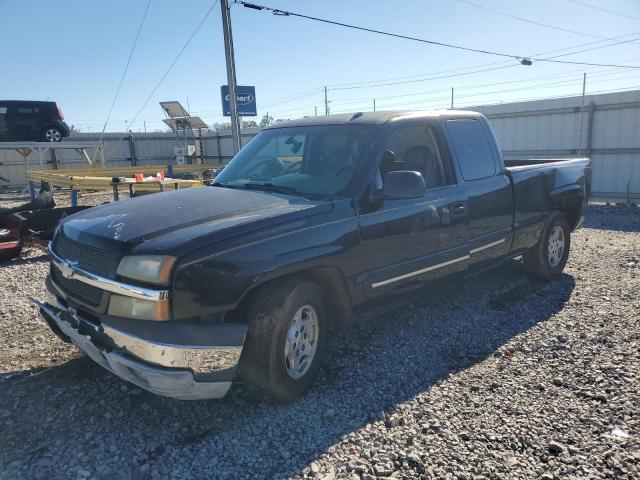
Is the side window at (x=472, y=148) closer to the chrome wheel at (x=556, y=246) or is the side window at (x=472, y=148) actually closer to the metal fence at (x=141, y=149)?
the chrome wheel at (x=556, y=246)

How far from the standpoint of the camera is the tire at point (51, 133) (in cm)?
1945

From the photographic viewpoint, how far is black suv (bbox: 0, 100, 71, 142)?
1877cm

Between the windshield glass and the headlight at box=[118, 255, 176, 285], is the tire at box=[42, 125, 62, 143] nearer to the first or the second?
the windshield glass

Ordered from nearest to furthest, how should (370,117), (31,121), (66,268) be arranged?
(66,268)
(370,117)
(31,121)

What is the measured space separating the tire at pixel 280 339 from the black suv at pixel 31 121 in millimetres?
19667

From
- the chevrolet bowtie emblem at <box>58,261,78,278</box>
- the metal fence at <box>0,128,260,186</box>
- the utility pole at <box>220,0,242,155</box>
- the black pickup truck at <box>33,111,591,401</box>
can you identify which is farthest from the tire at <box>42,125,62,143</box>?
the chevrolet bowtie emblem at <box>58,261,78,278</box>

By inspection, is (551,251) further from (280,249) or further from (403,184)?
(280,249)

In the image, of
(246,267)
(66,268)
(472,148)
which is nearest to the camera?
(246,267)

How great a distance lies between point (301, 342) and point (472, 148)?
2.65 meters

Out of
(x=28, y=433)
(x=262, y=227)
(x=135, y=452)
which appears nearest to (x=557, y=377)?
(x=262, y=227)

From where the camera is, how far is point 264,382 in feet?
10.3

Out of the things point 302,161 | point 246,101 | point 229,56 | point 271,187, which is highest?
point 229,56

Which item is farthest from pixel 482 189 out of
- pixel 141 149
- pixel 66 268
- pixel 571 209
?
pixel 141 149

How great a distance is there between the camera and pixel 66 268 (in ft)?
10.6
